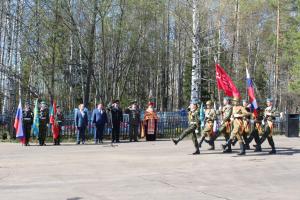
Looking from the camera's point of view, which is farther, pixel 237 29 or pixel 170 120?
pixel 237 29

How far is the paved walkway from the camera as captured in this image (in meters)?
10.5

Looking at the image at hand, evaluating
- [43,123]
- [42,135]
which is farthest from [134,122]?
[42,135]

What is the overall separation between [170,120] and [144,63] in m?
34.2

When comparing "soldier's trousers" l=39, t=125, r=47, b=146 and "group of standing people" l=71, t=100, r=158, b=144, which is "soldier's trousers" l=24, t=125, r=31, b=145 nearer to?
"soldier's trousers" l=39, t=125, r=47, b=146

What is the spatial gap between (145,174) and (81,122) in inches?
396

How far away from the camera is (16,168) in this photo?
14.5 metres

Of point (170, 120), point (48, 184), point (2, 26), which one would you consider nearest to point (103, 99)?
point (170, 120)

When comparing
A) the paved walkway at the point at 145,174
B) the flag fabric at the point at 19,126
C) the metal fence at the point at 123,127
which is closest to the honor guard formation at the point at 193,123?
the flag fabric at the point at 19,126

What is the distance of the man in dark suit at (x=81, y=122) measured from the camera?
74.9 feet

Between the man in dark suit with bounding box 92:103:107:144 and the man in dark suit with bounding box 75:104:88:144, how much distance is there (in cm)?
41

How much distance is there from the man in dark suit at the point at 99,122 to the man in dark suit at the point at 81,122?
41cm

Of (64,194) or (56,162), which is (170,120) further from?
(64,194)

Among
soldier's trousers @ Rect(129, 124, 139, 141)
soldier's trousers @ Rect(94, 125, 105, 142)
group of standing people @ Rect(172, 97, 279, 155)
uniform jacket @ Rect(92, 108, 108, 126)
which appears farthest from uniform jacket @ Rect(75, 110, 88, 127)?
group of standing people @ Rect(172, 97, 279, 155)

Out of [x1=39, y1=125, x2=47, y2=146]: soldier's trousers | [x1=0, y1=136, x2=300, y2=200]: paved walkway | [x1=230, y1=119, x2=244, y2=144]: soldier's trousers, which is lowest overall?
[x1=0, y1=136, x2=300, y2=200]: paved walkway
